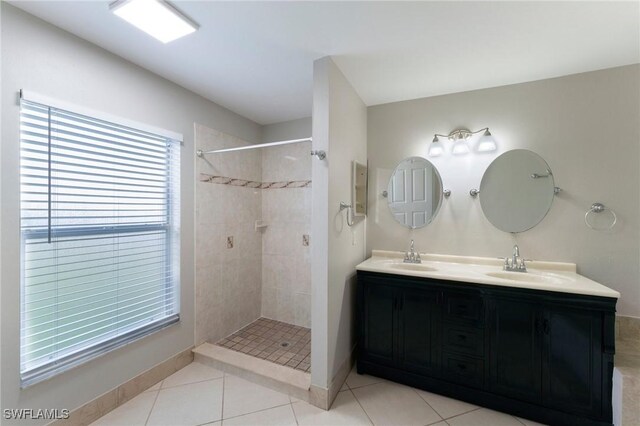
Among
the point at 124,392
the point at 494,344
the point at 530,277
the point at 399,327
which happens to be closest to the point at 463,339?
the point at 494,344

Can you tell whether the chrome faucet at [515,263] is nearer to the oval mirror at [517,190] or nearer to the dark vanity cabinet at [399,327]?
the oval mirror at [517,190]

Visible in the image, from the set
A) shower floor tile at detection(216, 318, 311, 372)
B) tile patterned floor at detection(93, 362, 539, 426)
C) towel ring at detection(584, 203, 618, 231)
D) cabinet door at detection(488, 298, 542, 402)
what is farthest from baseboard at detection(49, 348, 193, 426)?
towel ring at detection(584, 203, 618, 231)

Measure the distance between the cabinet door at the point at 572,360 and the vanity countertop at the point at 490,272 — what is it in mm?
158

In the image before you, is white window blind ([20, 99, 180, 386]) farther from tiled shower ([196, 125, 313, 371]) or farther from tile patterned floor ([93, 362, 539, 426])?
tile patterned floor ([93, 362, 539, 426])

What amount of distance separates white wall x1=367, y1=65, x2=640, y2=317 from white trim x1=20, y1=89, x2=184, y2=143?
2004mm

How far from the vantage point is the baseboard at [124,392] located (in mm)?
1571

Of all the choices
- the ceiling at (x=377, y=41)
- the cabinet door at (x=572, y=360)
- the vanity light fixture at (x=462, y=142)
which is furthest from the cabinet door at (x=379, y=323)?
the ceiling at (x=377, y=41)

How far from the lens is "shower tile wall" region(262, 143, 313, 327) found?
302cm

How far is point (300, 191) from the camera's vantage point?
303cm

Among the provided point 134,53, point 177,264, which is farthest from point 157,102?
point 177,264

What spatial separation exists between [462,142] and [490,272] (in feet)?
3.74

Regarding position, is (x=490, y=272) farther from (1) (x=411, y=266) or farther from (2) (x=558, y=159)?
(2) (x=558, y=159)

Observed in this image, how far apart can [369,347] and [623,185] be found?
2.23 meters

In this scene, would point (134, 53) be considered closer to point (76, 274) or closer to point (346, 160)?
point (76, 274)
